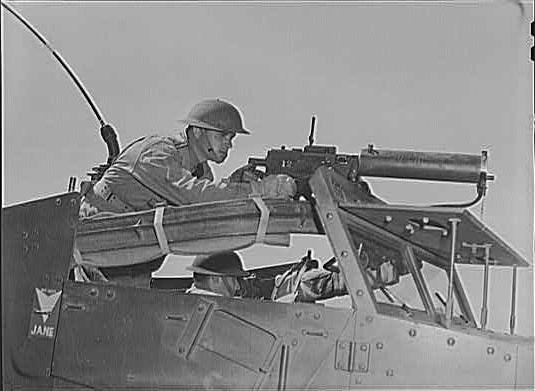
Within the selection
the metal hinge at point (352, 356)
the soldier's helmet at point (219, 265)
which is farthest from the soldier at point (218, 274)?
the metal hinge at point (352, 356)

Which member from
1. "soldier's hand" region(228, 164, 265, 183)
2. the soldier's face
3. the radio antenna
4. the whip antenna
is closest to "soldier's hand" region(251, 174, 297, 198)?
"soldier's hand" region(228, 164, 265, 183)

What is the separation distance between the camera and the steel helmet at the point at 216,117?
3.19 m

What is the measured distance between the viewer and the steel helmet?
3.19 metres

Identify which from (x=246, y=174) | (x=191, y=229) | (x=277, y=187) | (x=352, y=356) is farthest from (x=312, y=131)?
(x=352, y=356)

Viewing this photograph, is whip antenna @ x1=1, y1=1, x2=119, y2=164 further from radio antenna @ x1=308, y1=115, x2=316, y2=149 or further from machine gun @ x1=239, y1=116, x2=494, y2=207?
radio antenna @ x1=308, y1=115, x2=316, y2=149

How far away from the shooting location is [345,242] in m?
2.38

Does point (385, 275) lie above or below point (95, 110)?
below

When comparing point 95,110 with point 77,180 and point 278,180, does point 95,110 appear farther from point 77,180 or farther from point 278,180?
point 278,180

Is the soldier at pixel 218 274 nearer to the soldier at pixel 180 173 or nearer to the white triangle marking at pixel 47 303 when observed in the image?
the soldier at pixel 180 173

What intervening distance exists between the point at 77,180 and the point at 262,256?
74 cm

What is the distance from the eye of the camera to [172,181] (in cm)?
285

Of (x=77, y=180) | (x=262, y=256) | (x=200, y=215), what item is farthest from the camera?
(x=262, y=256)

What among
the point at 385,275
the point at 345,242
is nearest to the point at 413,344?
the point at 345,242

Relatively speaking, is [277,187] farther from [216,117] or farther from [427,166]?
[216,117]
